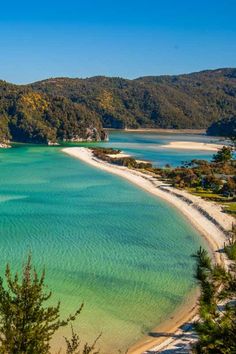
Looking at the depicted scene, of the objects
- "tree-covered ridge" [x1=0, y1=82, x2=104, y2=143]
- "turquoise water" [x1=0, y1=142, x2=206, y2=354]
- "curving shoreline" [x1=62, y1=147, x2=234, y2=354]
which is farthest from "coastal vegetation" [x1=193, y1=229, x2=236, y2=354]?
"tree-covered ridge" [x1=0, y1=82, x2=104, y2=143]

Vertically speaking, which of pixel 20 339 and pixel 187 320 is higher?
pixel 20 339

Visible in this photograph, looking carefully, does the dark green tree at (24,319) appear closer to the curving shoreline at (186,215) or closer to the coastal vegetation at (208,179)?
the curving shoreline at (186,215)

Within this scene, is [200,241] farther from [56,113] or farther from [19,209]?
[56,113]

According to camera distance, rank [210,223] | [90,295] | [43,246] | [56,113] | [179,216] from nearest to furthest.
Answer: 1. [90,295]
2. [43,246]
3. [210,223]
4. [179,216]
5. [56,113]

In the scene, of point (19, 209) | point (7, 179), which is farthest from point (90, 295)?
point (7, 179)

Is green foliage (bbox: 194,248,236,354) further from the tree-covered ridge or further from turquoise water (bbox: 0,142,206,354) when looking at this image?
the tree-covered ridge

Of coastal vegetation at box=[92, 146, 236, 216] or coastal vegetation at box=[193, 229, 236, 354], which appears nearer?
coastal vegetation at box=[193, 229, 236, 354]
